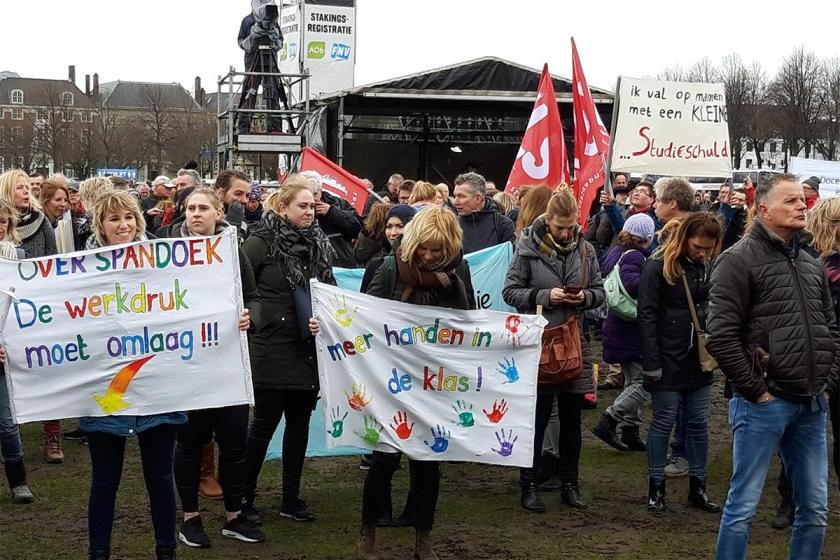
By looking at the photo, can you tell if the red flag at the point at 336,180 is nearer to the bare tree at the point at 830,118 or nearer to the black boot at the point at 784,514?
the black boot at the point at 784,514

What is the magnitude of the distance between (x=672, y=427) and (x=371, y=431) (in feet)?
6.66

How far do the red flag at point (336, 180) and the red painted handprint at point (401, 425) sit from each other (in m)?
4.61

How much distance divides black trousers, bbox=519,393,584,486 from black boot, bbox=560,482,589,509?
3 centimetres

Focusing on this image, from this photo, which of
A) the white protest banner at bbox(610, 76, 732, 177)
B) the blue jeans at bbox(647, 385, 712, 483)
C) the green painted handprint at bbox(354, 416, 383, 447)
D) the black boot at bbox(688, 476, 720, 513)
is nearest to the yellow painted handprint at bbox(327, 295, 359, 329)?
the green painted handprint at bbox(354, 416, 383, 447)

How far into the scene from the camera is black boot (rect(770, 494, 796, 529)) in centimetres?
632

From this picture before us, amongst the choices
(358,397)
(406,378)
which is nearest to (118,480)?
(358,397)

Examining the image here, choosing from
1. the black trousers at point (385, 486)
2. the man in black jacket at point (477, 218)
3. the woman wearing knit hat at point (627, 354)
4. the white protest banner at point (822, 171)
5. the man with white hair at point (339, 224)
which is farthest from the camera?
the white protest banner at point (822, 171)

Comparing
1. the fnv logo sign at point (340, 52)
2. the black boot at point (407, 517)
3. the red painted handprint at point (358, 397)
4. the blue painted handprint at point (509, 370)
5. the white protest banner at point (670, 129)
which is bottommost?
the black boot at point (407, 517)

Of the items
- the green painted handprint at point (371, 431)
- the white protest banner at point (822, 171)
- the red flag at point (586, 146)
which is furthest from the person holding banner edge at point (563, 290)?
the white protest banner at point (822, 171)

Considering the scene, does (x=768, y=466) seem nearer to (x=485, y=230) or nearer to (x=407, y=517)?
(x=407, y=517)

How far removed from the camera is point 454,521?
20.8ft

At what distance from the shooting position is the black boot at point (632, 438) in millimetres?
8070

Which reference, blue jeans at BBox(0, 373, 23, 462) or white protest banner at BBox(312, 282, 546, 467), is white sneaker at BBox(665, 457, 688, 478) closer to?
white protest banner at BBox(312, 282, 546, 467)

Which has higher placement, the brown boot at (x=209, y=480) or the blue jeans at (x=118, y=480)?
the blue jeans at (x=118, y=480)
